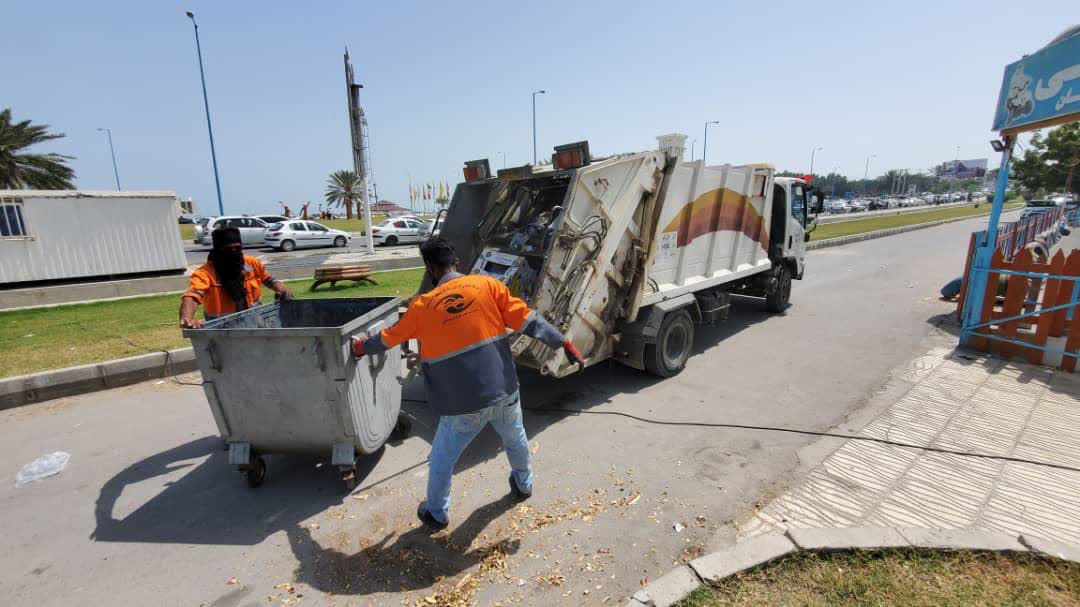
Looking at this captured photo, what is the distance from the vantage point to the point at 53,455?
157 inches

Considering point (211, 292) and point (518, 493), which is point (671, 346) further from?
point (211, 292)

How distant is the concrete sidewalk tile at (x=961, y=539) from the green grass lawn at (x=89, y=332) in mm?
7371

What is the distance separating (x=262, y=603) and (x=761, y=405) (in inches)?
166

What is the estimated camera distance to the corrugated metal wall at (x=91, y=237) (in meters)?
10.3

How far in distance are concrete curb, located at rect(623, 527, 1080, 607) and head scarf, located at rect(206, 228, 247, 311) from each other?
149 inches

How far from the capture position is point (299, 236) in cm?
2152

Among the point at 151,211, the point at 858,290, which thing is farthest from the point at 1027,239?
the point at 151,211

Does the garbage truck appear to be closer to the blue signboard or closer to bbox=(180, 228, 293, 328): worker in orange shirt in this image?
bbox=(180, 228, 293, 328): worker in orange shirt

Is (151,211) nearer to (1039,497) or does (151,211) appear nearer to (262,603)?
(262,603)

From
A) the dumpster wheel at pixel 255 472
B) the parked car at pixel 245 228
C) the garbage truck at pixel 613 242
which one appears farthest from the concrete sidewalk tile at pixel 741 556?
the parked car at pixel 245 228

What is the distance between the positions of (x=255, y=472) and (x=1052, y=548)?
483 cm

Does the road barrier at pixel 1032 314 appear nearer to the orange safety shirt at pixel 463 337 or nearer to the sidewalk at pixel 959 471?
the sidewalk at pixel 959 471

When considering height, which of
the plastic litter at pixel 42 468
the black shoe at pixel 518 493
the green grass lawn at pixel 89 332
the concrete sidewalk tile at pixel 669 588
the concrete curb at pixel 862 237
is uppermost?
the concrete curb at pixel 862 237

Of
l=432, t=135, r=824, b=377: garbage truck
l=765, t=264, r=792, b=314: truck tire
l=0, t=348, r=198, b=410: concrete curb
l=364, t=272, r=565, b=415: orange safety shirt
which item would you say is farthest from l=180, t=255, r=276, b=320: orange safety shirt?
l=765, t=264, r=792, b=314: truck tire
